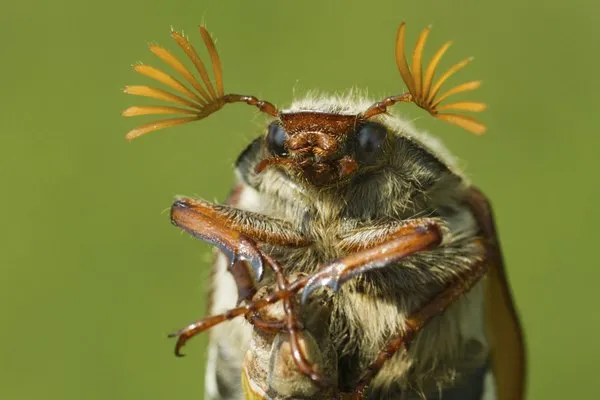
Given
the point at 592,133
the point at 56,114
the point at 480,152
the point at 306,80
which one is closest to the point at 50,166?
the point at 56,114

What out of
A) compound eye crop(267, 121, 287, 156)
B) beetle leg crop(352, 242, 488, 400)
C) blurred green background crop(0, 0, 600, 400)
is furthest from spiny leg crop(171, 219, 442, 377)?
blurred green background crop(0, 0, 600, 400)

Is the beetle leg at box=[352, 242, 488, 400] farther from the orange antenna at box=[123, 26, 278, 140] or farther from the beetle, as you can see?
the orange antenna at box=[123, 26, 278, 140]

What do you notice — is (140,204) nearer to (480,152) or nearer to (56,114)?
(56,114)

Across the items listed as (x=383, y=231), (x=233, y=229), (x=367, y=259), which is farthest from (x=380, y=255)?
(x=233, y=229)

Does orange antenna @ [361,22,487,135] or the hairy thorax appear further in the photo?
the hairy thorax

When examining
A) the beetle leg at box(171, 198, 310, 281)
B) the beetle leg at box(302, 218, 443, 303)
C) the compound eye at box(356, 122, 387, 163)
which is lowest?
the beetle leg at box(302, 218, 443, 303)

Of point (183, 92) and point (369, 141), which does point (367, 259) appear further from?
point (183, 92)

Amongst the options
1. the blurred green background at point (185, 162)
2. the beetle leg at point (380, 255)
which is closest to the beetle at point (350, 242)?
the beetle leg at point (380, 255)
